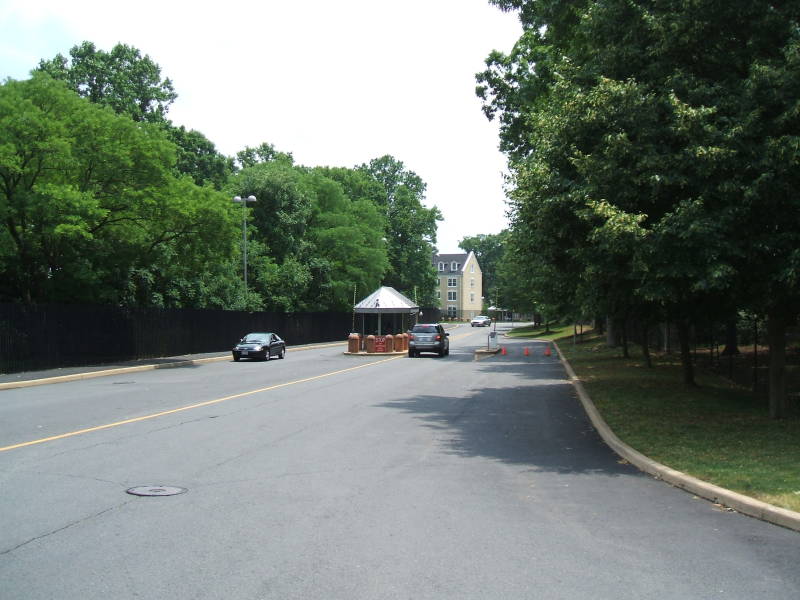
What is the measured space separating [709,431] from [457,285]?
12259 cm

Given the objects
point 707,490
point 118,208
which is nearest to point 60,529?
point 707,490

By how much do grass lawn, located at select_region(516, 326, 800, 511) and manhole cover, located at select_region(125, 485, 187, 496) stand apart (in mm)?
5892

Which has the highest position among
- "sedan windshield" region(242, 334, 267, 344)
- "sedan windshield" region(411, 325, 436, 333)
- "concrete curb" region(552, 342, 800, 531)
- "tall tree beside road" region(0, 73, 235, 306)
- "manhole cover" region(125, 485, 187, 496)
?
"tall tree beside road" region(0, 73, 235, 306)

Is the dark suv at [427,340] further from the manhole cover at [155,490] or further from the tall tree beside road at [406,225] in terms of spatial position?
the tall tree beside road at [406,225]

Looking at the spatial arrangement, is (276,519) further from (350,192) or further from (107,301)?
(350,192)

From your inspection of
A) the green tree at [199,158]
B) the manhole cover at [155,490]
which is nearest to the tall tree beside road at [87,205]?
the manhole cover at [155,490]

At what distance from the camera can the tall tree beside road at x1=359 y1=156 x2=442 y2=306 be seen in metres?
77.8

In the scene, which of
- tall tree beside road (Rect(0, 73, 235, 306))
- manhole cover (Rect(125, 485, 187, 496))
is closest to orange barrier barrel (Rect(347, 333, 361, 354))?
tall tree beside road (Rect(0, 73, 235, 306))

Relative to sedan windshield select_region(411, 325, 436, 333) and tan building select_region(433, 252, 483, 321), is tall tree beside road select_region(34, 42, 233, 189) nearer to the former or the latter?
sedan windshield select_region(411, 325, 436, 333)

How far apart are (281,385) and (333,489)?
1248 cm

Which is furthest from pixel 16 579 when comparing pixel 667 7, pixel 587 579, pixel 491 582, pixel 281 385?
pixel 281 385

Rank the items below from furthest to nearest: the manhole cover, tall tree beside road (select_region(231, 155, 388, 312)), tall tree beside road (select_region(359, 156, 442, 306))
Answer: tall tree beside road (select_region(359, 156, 442, 306))
tall tree beside road (select_region(231, 155, 388, 312))
the manhole cover

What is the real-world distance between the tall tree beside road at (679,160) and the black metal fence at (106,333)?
18.1 meters

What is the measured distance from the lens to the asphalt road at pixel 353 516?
4871 mm
